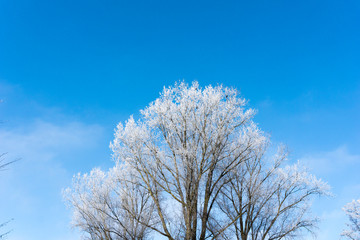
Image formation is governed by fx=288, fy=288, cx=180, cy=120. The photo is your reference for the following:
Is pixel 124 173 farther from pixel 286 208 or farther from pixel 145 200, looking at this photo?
pixel 286 208

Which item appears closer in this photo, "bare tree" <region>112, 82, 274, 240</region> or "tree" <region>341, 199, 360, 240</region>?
"bare tree" <region>112, 82, 274, 240</region>

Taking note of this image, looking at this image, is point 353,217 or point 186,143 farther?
point 353,217

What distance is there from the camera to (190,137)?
1175cm

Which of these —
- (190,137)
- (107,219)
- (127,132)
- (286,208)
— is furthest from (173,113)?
(107,219)

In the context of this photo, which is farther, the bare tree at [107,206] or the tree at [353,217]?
the tree at [353,217]

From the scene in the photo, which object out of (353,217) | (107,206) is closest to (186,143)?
(107,206)

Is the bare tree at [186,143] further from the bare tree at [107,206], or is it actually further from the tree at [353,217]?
the tree at [353,217]

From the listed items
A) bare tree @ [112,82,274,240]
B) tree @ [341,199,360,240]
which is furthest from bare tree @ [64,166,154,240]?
tree @ [341,199,360,240]

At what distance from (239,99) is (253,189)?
4.96 m

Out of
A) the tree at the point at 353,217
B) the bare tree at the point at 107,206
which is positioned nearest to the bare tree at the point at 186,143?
the bare tree at the point at 107,206

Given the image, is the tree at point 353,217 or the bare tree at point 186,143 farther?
the tree at point 353,217

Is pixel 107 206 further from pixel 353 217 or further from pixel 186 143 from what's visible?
pixel 353 217

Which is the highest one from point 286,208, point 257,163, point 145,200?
point 257,163

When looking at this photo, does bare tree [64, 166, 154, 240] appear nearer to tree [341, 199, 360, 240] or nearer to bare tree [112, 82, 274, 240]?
bare tree [112, 82, 274, 240]
